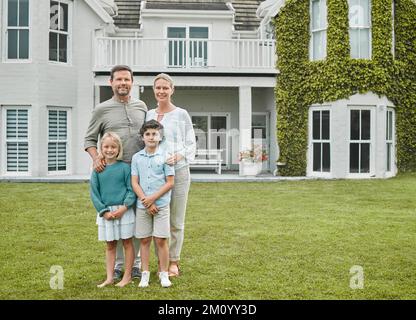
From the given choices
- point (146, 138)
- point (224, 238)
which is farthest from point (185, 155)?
point (224, 238)

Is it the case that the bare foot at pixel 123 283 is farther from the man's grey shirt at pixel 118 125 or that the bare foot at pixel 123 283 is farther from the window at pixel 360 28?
the window at pixel 360 28

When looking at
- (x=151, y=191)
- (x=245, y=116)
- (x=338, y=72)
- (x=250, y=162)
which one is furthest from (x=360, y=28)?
(x=151, y=191)

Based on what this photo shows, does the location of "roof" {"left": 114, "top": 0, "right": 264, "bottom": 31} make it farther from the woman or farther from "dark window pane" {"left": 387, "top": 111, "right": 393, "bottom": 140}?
the woman

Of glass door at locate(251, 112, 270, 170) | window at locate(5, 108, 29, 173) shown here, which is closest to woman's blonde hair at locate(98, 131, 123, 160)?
window at locate(5, 108, 29, 173)

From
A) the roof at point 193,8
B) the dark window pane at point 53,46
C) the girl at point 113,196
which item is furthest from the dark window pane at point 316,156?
the girl at point 113,196

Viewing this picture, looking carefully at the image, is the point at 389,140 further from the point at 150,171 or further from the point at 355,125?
the point at 150,171

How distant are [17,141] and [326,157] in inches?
390

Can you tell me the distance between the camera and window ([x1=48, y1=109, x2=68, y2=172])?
17891 millimetres

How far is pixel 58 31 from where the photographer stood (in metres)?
18.1

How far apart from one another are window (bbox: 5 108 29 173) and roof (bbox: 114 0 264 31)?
20.1 ft

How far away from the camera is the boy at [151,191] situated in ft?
17.5

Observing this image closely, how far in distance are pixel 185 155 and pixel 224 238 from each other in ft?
8.46

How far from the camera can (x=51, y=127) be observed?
17.9 meters

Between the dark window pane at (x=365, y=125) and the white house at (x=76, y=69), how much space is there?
315cm
